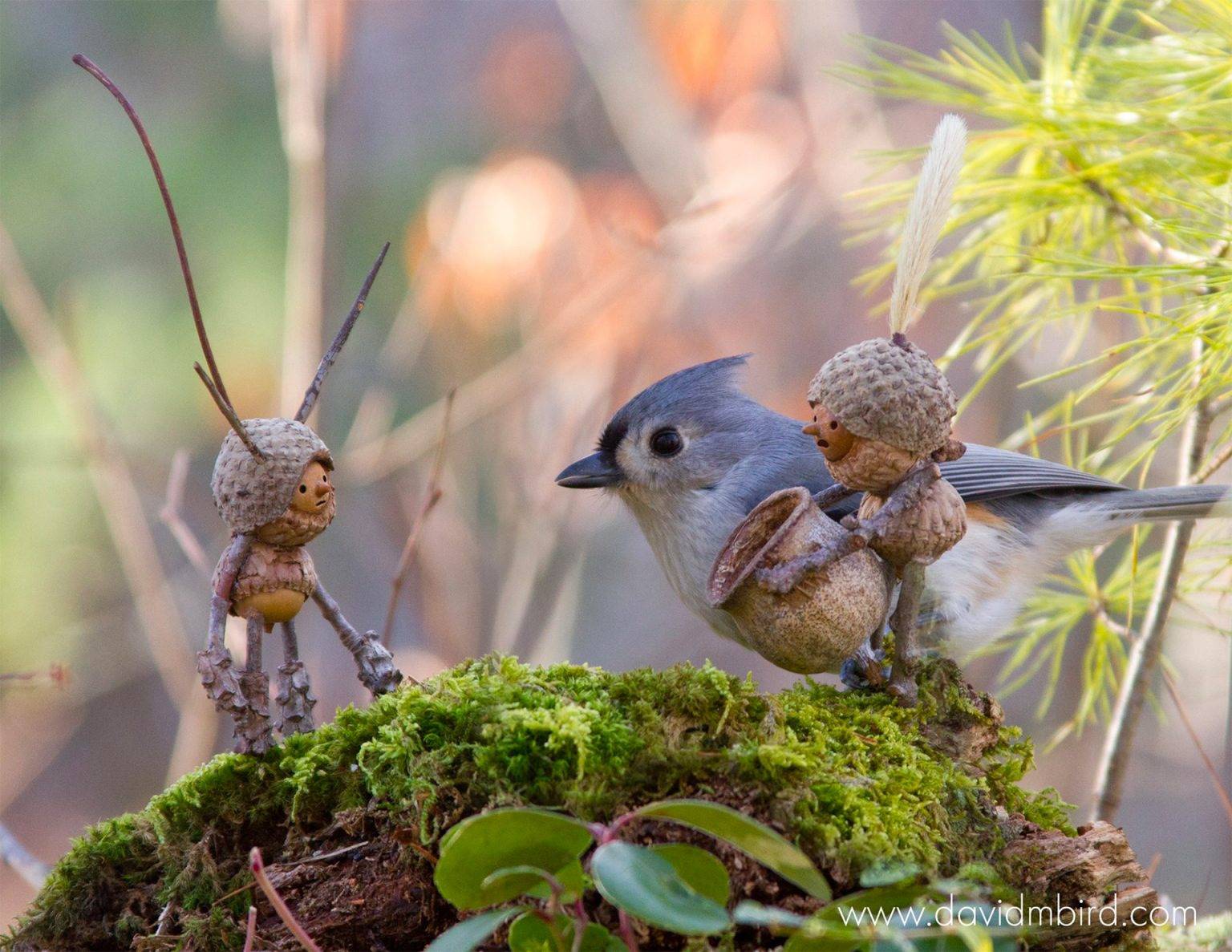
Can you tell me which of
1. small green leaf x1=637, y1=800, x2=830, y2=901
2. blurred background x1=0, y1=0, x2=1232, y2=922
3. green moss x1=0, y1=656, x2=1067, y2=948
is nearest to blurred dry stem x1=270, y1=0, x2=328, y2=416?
blurred background x1=0, y1=0, x2=1232, y2=922

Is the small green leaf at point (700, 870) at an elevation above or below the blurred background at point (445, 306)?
below

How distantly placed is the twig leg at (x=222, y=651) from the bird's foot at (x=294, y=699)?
3.0 inches

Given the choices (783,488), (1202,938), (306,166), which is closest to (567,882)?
(783,488)

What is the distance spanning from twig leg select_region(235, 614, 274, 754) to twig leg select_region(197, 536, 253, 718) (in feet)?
0.04

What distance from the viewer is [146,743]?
495 centimetres

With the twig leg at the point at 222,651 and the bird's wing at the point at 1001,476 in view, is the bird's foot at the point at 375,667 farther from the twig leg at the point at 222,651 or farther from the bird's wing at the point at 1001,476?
the bird's wing at the point at 1001,476

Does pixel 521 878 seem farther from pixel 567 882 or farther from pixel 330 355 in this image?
pixel 330 355

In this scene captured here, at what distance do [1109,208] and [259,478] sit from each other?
1346mm

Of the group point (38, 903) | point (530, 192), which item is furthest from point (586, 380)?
point (38, 903)

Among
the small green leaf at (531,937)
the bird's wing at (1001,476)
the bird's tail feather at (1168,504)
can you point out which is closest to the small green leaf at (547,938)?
the small green leaf at (531,937)

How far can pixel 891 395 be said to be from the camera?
107 centimetres

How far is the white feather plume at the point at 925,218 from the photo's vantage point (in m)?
1.11

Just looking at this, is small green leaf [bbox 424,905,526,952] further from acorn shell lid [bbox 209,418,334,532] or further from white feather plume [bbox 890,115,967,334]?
white feather plume [bbox 890,115,967,334]

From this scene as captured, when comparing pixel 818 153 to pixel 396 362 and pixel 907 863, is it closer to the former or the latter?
pixel 396 362
